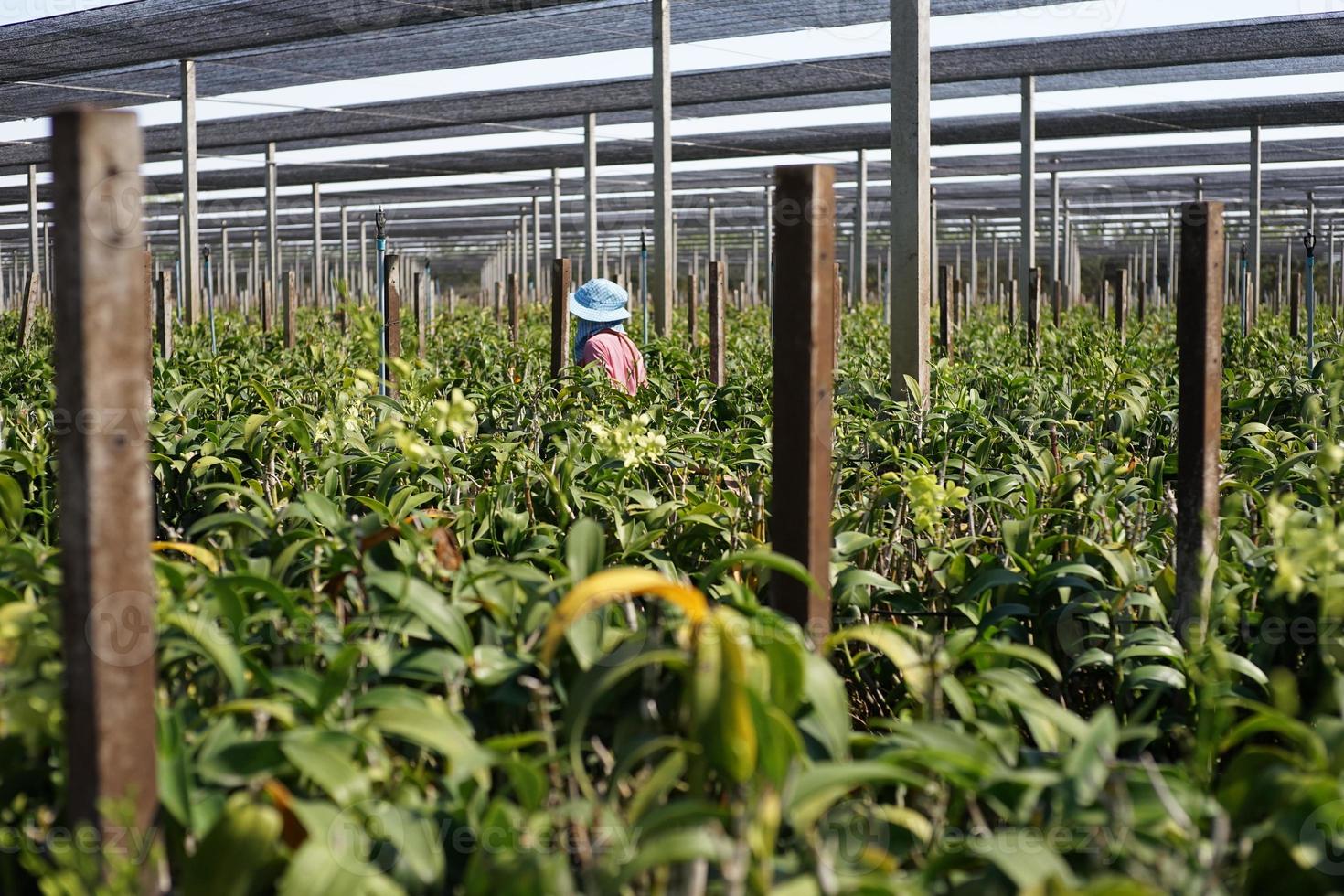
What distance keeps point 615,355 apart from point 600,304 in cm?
46

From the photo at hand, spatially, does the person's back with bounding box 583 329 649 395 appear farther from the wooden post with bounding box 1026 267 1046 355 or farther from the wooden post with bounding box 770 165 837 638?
the wooden post with bounding box 770 165 837 638

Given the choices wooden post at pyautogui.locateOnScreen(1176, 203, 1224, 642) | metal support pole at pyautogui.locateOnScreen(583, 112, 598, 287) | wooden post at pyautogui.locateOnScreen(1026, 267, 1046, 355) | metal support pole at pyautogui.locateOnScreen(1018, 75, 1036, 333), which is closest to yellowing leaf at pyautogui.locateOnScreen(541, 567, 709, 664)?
wooden post at pyautogui.locateOnScreen(1176, 203, 1224, 642)

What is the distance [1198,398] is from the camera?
2.92 m

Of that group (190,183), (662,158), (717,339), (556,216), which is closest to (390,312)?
(717,339)

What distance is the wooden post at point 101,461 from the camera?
1604 mm

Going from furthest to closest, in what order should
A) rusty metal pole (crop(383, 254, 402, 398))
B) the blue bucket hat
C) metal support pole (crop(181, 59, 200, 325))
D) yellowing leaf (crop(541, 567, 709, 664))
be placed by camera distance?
metal support pole (crop(181, 59, 200, 325))
the blue bucket hat
rusty metal pole (crop(383, 254, 402, 398))
yellowing leaf (crop(541, 567, 709, 664))

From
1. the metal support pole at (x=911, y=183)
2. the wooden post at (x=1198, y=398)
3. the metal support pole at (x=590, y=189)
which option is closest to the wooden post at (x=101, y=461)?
the wooden post at (x=1198, y=398)

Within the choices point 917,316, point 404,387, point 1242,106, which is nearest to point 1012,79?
point 1242,106

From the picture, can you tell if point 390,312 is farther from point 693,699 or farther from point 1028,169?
point 1028,169

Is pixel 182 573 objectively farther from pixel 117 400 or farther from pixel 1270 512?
pixel 1270 512

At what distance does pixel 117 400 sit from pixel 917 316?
5.44m

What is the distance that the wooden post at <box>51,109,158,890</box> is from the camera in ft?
5.26

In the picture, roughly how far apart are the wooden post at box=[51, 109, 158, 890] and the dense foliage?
0.11 m

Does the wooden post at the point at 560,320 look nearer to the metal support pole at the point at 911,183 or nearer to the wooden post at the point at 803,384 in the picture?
the metal support pole at the point at 911,183
